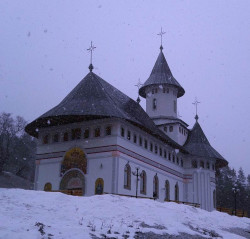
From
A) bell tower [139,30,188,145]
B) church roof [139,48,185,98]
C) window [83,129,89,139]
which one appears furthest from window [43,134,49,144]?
church roof [139,48,185,98]

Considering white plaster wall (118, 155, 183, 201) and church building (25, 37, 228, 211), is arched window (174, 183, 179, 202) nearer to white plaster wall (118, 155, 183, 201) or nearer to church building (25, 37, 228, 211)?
church building (25, 37, 228, 211)

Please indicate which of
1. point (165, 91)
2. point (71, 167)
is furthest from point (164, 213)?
point (165, 91)

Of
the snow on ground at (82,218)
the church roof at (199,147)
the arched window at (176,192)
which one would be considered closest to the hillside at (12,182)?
the arched window at (176,192)

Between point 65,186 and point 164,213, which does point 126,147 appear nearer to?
point 65,186

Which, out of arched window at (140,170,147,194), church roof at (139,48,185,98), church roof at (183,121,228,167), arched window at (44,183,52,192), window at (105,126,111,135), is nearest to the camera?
window at (105,126,111,135)

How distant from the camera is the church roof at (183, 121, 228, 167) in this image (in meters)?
46.0

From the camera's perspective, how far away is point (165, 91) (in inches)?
1964

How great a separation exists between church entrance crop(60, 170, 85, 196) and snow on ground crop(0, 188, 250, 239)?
34.7 ft

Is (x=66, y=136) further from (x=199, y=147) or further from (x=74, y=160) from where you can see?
(x=199, y=147)

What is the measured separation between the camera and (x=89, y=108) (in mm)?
31812

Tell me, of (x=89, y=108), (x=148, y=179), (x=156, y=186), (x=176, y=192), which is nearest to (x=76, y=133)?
(x=89, y=108)

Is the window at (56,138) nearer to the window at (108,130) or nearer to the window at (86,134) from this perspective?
the window at (86,134)

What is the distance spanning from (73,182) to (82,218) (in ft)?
58.0

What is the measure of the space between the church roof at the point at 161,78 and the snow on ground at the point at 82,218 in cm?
2849
